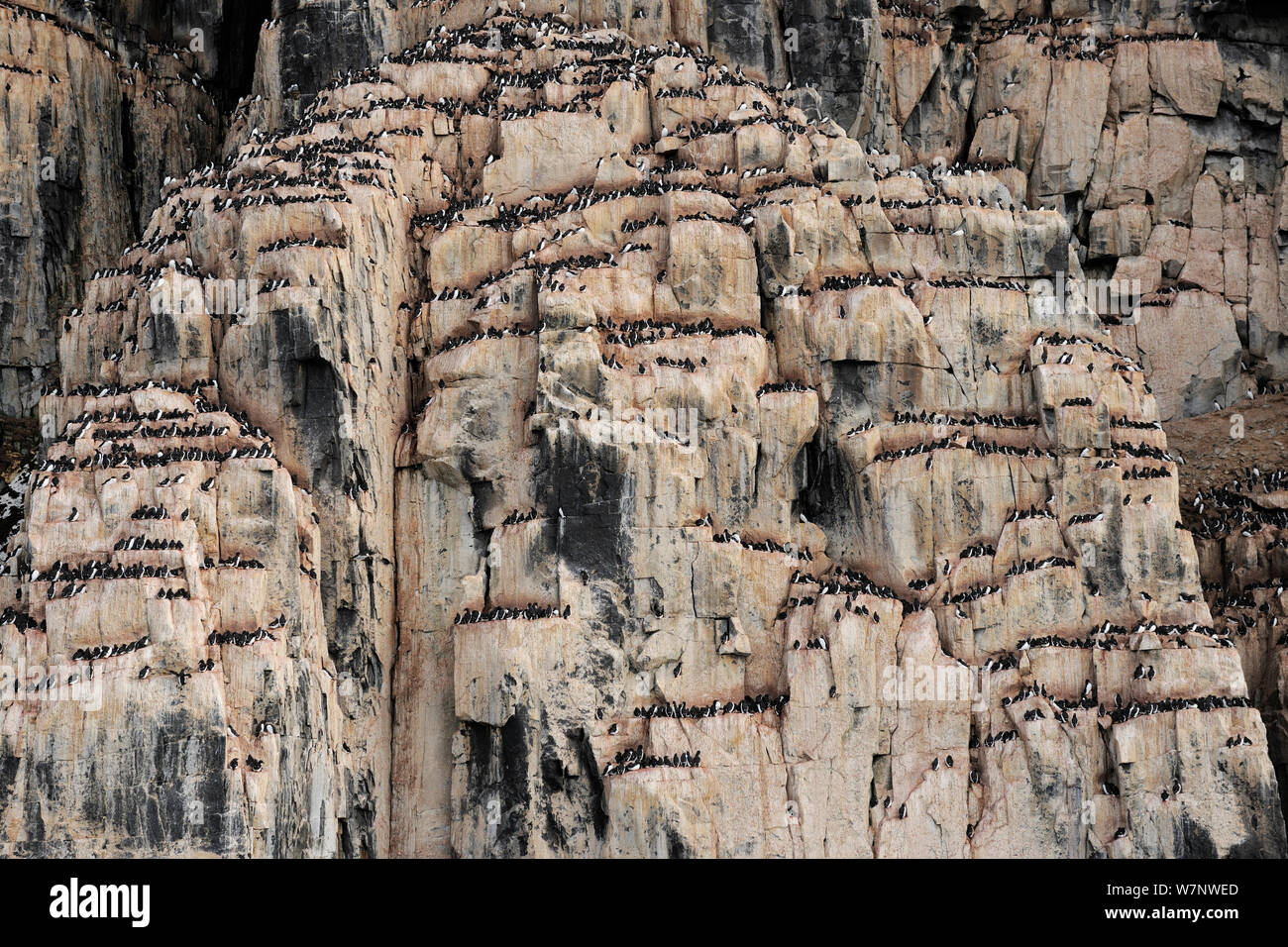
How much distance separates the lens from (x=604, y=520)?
67.8 metres

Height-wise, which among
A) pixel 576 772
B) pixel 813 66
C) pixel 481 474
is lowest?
pixel 576 772

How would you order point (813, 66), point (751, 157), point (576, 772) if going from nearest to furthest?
1. point (576, 772)
2. point (751, 157)
3. point (813, 66)

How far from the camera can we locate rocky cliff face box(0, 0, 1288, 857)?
2474 inches

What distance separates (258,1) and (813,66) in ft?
81.9

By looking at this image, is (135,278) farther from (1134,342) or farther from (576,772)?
(1134,342)

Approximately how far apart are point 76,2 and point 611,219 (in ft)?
87.6

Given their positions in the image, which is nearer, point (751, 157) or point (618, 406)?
point (618, 406)

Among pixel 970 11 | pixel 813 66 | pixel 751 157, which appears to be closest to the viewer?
pixel 751 157

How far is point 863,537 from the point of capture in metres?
70.9

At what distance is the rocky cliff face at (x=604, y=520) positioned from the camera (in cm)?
6284

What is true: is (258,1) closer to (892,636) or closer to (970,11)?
(970,11)

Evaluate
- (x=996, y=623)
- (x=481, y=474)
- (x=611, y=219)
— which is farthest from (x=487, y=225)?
(x=996, y=623)

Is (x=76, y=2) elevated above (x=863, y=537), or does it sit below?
above

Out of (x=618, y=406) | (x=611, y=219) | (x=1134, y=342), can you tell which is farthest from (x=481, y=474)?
(x=1134, y=342)
